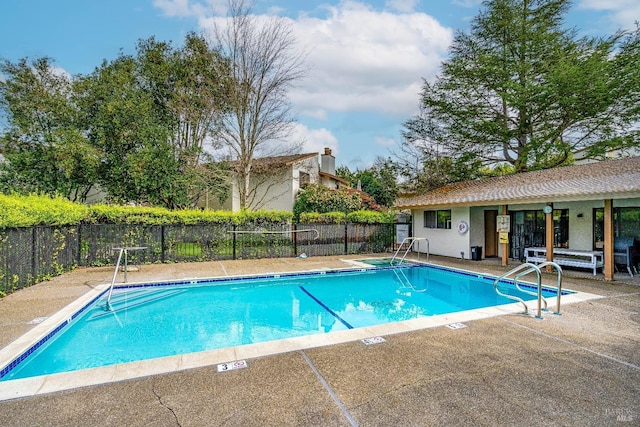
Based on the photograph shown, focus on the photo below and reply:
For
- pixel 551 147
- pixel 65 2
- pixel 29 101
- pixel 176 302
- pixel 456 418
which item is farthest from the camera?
pixel 551 147

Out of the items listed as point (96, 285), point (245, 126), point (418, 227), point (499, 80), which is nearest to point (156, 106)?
point (245, 126)

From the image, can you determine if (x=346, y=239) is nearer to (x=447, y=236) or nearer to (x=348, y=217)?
(x=348, y=217)

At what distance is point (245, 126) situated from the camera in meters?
16.7

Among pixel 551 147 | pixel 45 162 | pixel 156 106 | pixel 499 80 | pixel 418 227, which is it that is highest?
pixel 499 80

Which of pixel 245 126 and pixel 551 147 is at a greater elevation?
pixel 245 126

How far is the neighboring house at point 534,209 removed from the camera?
9.07m

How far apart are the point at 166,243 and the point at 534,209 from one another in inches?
532

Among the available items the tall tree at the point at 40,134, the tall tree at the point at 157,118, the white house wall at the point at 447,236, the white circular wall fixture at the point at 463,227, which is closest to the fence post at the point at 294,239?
the tall tree at the point at 157,118

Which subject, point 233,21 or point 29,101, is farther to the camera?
point 233,21

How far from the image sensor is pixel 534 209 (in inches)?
463

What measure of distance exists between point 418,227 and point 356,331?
1164 centimetres

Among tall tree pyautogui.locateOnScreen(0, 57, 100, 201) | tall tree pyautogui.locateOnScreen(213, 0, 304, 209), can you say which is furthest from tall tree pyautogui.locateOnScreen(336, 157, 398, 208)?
tall tree pyautogui.locateOnScreen(0, 57, 100, 201)

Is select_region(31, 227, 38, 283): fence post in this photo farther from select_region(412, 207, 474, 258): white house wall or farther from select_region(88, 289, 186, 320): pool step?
select_region(412, 207, 474, 258): white house wall

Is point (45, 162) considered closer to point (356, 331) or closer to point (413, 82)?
point (356, 331)
